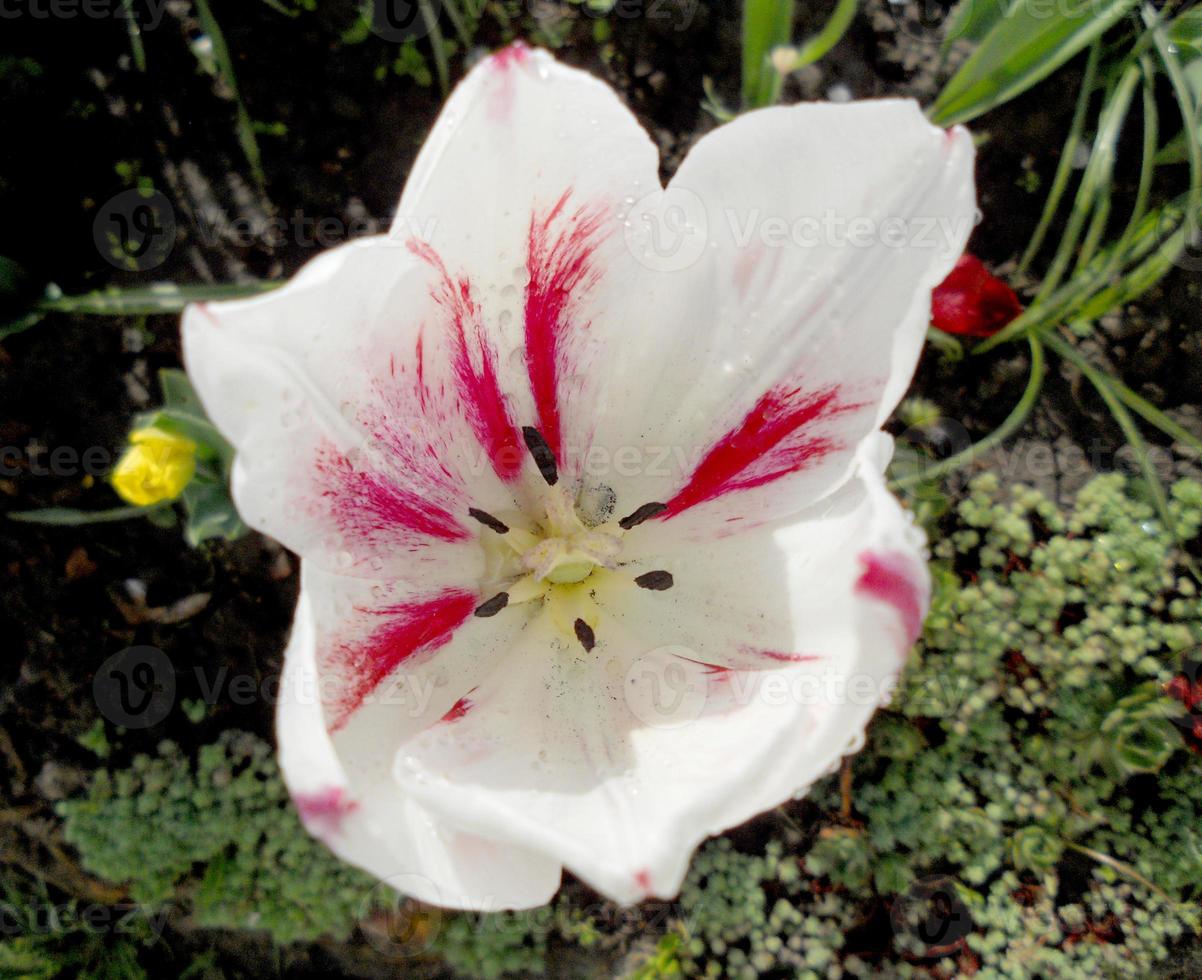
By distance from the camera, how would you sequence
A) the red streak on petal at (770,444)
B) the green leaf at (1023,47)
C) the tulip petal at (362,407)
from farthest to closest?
the green leaf at (1023,47)
the red streak on petal at (770,444)
the tulip petal at (362,407)

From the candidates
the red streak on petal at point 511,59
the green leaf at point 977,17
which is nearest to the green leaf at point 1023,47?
the green leaf at point 977,17

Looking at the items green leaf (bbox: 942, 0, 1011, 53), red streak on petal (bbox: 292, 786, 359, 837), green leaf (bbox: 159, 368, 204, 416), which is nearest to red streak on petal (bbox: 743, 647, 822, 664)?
red streak on petal (bbox: 292, 786, 359, 837)

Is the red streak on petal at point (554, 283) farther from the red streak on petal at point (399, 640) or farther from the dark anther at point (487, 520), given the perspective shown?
the red streak on petal at point (399, 640)

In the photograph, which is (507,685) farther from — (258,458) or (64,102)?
(64,102)

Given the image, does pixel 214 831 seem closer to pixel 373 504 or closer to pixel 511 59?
pixel 373 504

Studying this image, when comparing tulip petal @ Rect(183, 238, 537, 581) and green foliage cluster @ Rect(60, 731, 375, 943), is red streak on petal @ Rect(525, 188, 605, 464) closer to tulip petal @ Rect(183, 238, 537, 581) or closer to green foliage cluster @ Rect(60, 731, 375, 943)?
tulip petal @ Rect(183, 238, 537, 581)
